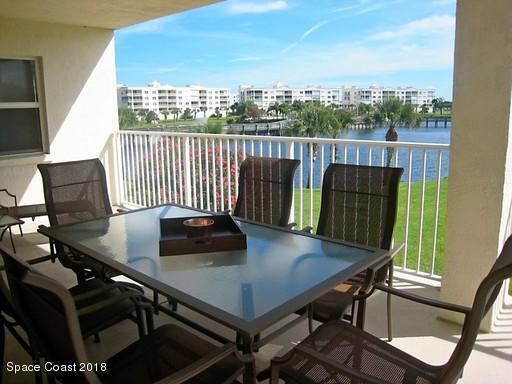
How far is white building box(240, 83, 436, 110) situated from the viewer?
493 centimetres

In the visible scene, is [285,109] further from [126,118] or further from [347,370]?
[347,370]

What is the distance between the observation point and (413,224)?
5766mm

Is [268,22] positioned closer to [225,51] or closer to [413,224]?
[225,51]

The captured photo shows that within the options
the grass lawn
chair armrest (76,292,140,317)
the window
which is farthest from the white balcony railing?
chair armrest (76,292,140,317)

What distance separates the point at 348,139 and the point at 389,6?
17.4 metres

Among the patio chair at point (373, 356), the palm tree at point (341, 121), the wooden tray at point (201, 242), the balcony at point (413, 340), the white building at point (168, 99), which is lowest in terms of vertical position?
the balcony at point (413, 340)

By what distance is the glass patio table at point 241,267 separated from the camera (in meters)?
1.51

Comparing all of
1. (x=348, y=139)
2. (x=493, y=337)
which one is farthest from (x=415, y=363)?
(x=348, y=139)

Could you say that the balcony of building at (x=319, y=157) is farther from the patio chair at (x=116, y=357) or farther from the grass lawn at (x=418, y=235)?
the patio chair at (x=116, y=357)

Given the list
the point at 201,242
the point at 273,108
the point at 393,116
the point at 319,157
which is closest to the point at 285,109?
the point at 273,108

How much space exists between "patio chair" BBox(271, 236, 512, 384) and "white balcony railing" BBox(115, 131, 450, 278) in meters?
1.90

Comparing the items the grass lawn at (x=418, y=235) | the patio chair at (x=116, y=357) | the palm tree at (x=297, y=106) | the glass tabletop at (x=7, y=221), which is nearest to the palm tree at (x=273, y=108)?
the palm tree at (x=297, y=106)

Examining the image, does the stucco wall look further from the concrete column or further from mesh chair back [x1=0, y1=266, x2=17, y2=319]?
the concrete column

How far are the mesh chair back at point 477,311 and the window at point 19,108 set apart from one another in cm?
602
